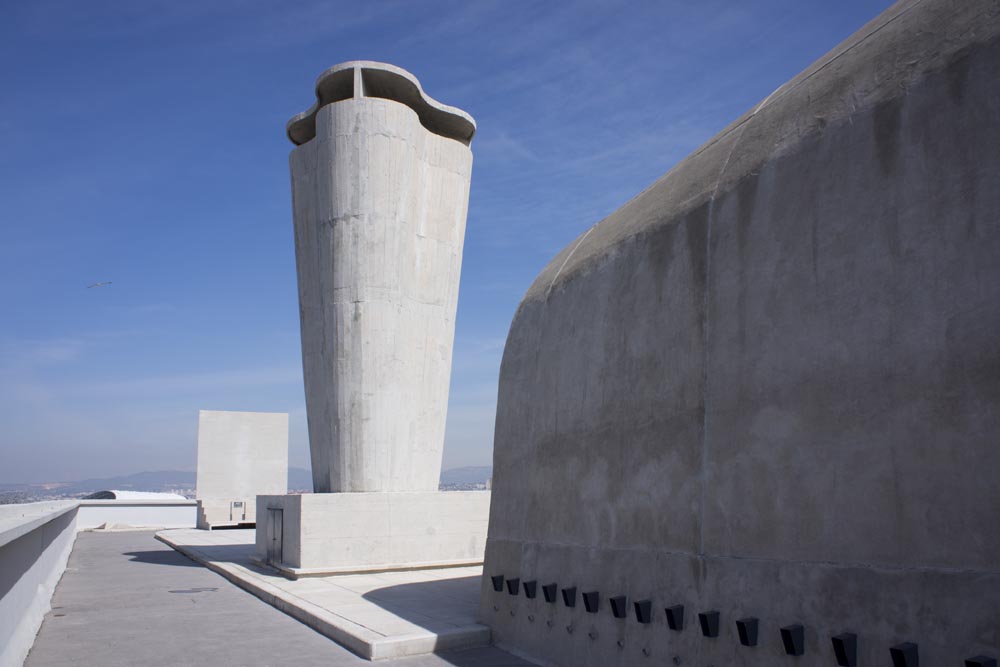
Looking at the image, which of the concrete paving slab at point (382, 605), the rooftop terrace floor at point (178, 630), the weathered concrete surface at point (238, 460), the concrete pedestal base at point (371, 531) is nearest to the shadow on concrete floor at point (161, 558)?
the concrete paving slab at point (382, 605)

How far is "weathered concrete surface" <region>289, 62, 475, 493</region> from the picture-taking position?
46.2 feet

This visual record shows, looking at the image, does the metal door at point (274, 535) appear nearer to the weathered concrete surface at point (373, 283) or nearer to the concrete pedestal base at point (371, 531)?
the concrete pedestal base at point (371, 531)

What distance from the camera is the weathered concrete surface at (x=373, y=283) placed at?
554 inches

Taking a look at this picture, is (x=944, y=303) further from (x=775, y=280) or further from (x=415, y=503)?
(x=415, y=503)

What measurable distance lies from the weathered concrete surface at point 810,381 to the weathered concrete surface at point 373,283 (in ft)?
24.2

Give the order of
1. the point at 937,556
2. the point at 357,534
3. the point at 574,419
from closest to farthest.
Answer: the point at 937,556, the point at 574,419, the point at 357,534

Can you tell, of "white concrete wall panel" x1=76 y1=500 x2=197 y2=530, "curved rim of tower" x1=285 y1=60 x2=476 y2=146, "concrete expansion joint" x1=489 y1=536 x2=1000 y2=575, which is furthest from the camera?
"white concrete wall panel" x1=76 y1=500 x2=197 y2=530

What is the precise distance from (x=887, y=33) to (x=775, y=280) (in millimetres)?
1741

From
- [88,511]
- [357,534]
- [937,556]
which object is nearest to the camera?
[937,556]

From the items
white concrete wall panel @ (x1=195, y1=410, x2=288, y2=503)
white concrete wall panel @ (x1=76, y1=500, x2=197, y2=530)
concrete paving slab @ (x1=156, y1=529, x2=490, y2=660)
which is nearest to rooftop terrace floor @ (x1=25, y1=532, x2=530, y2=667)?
concrete paving slab @ (x1=156, y1=529, x2=490, y2=660)

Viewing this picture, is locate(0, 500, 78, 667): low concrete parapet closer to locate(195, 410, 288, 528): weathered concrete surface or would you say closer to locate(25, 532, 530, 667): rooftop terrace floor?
locate(25, 532, 530, 667): rooftop terrace floor

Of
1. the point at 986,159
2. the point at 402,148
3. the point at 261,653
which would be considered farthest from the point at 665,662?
the point at 402,148

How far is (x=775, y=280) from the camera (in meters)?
5.09

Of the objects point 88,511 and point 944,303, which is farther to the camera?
point 88,511
